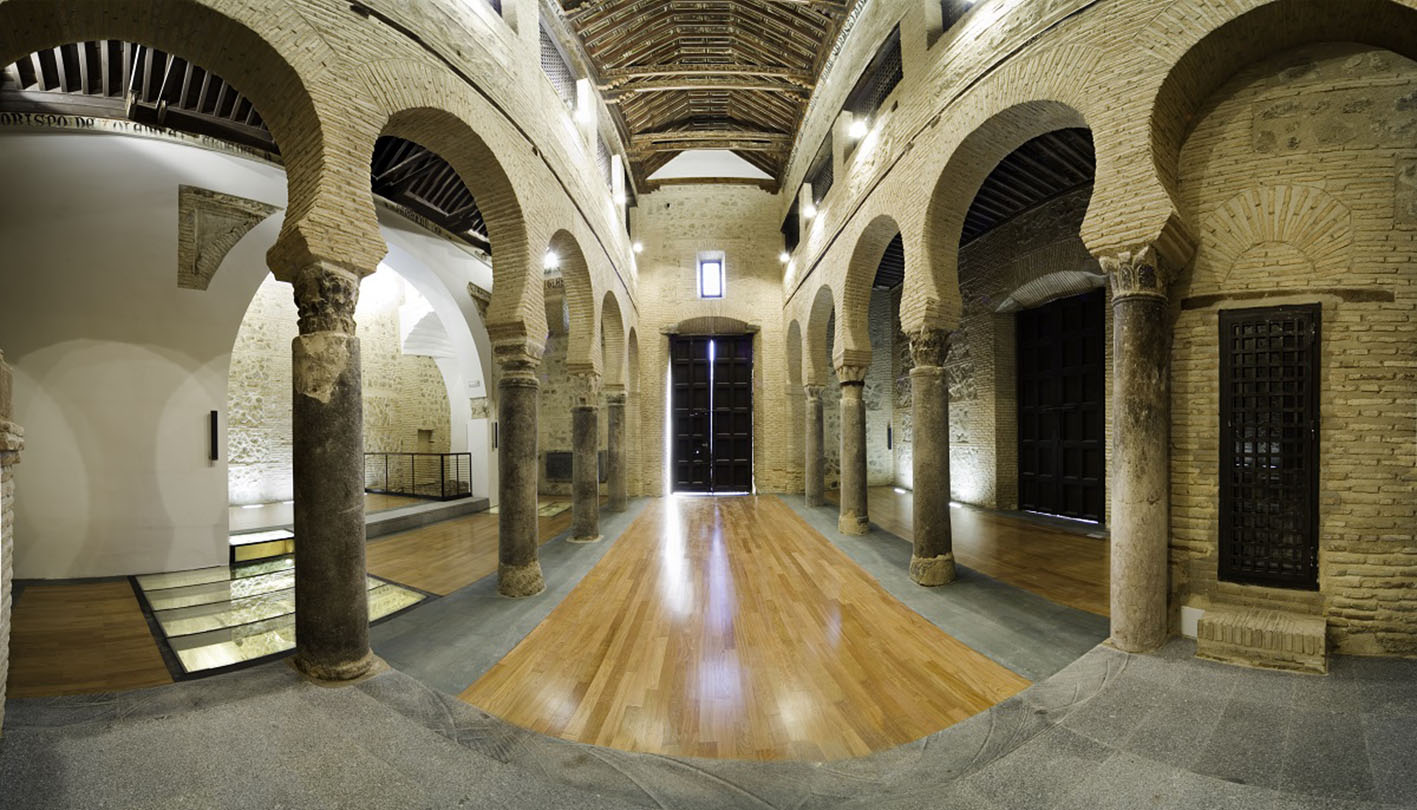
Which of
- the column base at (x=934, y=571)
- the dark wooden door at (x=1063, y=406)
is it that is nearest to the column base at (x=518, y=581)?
the column base at (x=934, y=571)

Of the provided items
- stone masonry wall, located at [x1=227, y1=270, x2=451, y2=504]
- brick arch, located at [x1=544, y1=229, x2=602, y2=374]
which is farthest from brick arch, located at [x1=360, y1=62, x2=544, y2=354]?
stone masonry wall, located at [x1=227, y1=270, x2=451, y2=504]

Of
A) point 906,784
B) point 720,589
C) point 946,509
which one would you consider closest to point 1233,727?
point 906,784

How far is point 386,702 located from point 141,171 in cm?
726

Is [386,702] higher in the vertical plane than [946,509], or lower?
lower

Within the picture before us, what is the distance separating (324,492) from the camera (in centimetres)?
343

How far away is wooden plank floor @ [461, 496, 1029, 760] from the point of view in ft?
9.98

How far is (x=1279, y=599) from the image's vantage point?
367 cm

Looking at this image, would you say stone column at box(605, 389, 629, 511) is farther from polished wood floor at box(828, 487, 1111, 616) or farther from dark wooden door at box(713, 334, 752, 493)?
polished wood floor at box(828, 487, 1111, 616)

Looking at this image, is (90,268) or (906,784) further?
(90,268)

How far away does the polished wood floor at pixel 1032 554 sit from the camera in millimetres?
5293

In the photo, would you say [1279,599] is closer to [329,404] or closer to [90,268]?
[329,404]

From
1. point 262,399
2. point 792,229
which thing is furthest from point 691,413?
point 262,399

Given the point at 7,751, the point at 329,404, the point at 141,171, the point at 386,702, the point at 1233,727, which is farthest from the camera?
the point at 141,171

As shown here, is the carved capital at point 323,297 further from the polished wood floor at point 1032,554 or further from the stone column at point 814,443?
the stone column at point 814,443
